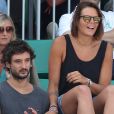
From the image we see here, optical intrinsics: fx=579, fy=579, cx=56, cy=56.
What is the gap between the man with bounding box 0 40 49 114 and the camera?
4672mm

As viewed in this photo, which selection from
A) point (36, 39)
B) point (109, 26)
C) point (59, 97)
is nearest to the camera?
point (59, 97)

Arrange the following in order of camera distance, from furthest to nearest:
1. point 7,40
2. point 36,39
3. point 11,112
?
point 36,39 → point 7,40 → point 11,112

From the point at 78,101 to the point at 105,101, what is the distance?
0.74 ft

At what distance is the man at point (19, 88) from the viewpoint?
15.3ft

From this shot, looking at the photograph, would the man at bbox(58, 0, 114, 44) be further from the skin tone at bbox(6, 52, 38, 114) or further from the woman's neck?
the skin tone at bbox(6, 52, 38, 114)

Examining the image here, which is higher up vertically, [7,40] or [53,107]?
[7,40]

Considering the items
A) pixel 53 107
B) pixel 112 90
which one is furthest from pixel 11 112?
pixel 112 90

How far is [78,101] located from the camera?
471cm

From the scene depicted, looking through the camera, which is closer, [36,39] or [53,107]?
[53,107]

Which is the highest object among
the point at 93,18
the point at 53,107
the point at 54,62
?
the point at 93,18

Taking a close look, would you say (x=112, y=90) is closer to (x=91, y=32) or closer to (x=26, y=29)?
(x=91, y=32)

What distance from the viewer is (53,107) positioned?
15.9 ft

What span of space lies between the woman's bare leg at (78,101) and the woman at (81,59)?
32 millimetres

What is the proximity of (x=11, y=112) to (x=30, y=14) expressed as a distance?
2197mm
